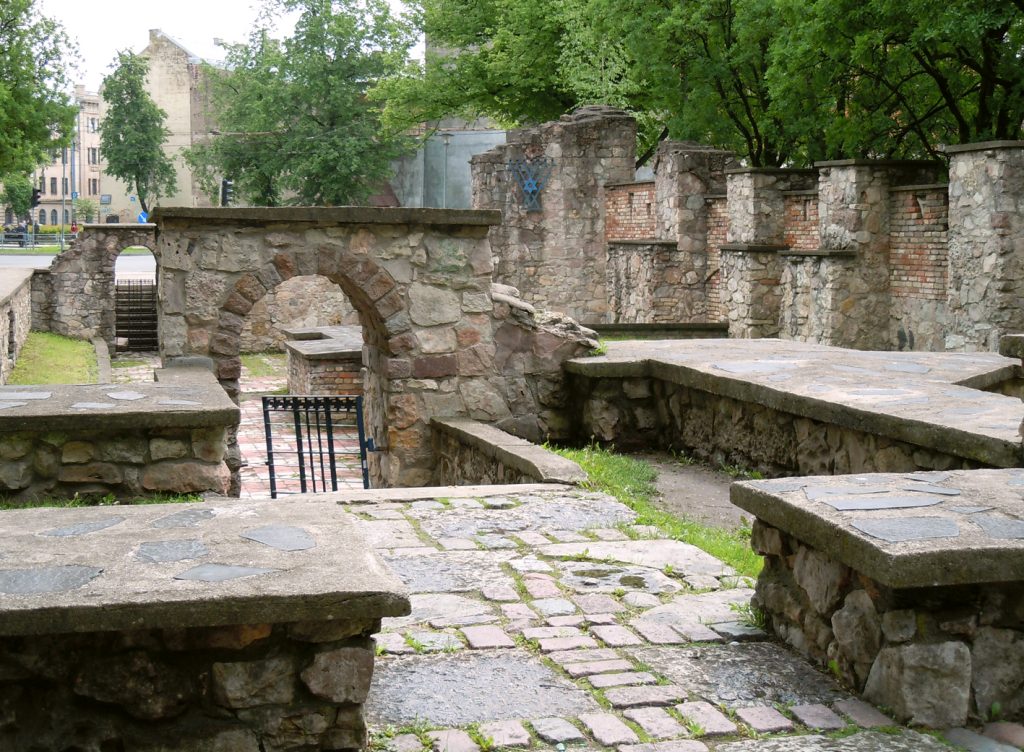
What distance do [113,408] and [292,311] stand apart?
893 inches

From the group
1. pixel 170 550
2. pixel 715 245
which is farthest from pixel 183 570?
pixel 715 245

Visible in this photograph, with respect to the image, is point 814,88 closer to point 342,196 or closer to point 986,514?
point 986,514

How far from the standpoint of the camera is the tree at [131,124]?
167 feet

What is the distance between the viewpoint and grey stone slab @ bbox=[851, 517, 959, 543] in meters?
3.81

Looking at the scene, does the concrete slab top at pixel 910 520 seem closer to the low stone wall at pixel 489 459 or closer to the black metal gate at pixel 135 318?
the low stone wall at pixel 489 459

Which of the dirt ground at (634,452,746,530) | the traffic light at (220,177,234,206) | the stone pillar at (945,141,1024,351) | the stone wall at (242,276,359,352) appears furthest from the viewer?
the traffic light at (220,177,234,206)

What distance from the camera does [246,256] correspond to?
9.65 m

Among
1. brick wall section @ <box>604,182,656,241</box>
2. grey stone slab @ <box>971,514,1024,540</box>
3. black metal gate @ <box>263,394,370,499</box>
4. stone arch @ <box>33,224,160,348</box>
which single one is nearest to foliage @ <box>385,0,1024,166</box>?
brick wall section @ <box>604,182,656,241</box>

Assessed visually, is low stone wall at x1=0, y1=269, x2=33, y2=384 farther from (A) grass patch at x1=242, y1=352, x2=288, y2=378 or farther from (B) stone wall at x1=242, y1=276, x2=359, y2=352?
(B) stone wall at x1=242, y1=276, x2=359, y2=352

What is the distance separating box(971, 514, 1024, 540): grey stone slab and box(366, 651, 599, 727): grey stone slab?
1329mm

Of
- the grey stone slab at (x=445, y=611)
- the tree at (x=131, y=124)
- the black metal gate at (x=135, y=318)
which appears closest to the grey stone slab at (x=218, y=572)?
the grey stone slab at (x=445, y=611)

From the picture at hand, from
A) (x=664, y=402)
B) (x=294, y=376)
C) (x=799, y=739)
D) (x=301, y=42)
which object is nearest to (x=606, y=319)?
(x=294, y=376)

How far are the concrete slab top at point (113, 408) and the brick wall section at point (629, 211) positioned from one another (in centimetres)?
1657

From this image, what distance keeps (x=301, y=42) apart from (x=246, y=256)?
29.9m
